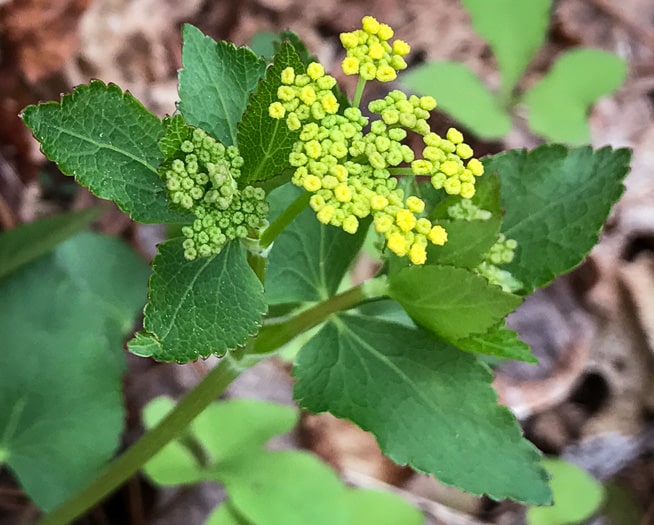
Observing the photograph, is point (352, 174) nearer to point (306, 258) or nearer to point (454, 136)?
point (454, 136)

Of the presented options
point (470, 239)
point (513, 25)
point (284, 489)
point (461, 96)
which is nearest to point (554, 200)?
point (470, 239)

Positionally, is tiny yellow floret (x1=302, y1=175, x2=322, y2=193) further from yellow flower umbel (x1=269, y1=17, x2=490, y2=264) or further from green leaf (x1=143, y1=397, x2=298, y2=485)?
green leaf (x1=143, y1=397, x2=298, y2=485)

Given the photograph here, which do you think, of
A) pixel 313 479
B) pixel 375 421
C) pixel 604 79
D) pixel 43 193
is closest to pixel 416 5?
pixel 604 79

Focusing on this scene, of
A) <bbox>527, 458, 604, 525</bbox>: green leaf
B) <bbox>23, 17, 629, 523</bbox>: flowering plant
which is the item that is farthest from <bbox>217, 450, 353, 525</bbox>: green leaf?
<bbox>527, 458, 604, 525</bbox>: green leaf

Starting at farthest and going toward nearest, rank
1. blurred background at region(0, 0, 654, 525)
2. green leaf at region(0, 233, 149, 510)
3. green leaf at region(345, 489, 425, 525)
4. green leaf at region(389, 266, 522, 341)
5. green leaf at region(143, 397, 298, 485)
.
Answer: blurred background at region(0, 0, 654, 525) < green leaf at region(345, 489, 425, 525) < green leaf at region(143, 397, 298, 485) < green leaf at region(0, 233, 149, 510) < green leaf at region(389, 266, 522, 341)

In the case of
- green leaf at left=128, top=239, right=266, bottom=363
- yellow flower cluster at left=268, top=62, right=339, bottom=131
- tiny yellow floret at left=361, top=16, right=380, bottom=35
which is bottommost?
green leaf at left=128, top=239, right=266, bottom=363

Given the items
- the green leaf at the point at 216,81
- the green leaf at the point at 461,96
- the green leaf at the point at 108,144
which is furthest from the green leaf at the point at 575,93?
the green leaf at the point at 108,144
